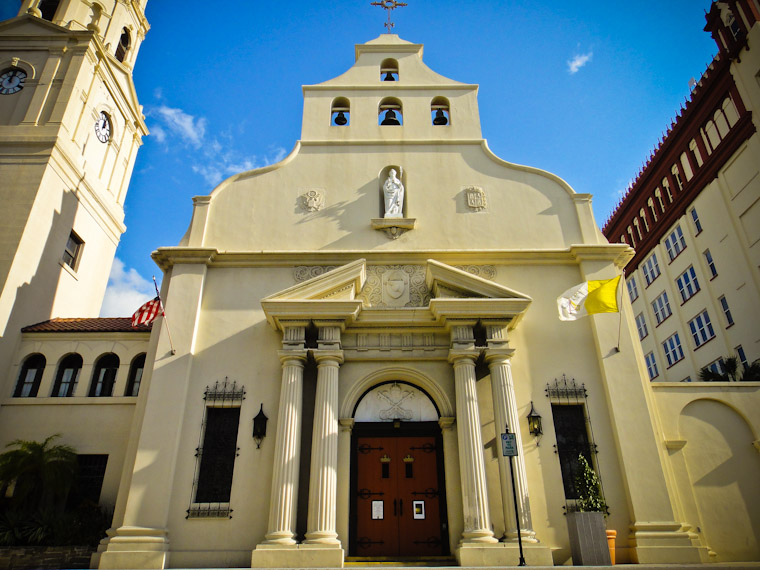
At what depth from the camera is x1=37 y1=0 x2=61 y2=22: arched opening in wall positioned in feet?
82.8

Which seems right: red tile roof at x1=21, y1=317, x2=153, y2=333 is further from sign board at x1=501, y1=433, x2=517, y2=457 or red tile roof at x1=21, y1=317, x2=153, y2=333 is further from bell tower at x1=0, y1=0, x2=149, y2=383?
sign board at x1=501, y1=433, x2=517, y2=457

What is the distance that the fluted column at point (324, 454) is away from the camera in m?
12.2

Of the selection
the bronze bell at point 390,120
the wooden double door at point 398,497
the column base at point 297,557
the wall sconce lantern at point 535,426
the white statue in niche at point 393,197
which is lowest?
the column base at point 297,557

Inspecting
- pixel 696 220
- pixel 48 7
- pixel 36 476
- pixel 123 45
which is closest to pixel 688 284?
pixel 696 220

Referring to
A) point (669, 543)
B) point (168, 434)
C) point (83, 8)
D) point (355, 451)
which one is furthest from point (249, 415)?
point (83, 8)

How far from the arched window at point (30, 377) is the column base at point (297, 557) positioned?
33.1ft

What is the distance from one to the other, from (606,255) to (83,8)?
26.1 meters

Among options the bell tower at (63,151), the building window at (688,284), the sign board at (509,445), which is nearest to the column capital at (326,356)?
the sign board at (509,445)

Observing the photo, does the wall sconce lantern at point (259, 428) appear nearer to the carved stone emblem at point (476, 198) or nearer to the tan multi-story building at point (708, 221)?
the carved stone emblem at point (476, 198)

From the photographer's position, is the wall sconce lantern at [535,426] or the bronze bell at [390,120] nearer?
the wall sconce lantern at [535,426]

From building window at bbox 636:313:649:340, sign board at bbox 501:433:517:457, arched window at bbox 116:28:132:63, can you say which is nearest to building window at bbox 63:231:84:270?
arched window at bbox 116:28:132:63

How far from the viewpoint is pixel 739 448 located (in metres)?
13.9

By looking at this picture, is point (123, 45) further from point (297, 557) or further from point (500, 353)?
point (297, 557)

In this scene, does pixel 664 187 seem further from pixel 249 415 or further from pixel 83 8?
pixel 83 8
